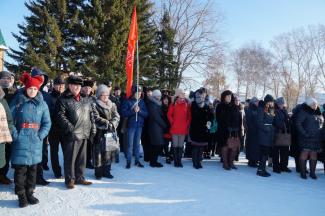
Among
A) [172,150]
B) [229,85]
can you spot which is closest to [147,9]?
[172,150]

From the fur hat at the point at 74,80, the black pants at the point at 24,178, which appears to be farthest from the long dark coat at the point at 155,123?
the black pants at the point at 24,178

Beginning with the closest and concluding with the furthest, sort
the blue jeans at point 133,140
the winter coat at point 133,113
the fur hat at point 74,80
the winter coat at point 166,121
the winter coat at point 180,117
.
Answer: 1. the fur hat at point 74,80
2. the blue jeans at point 133,140
3. the winter coat at point 133,113
4. the winter coat at point 180,117
5. the winter coat at point 166,121

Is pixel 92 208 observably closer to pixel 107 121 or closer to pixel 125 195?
pixel 125 195

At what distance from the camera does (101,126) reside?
6.84 meters

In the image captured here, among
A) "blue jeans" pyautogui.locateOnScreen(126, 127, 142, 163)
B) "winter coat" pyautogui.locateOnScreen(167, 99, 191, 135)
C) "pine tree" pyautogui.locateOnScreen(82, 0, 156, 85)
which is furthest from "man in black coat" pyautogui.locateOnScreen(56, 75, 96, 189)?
"pine tree" pyautogui.locateOnScreen(82, 0, 156, 85)

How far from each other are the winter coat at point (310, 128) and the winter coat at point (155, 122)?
3.32 metres

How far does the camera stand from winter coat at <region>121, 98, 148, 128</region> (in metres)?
8.30

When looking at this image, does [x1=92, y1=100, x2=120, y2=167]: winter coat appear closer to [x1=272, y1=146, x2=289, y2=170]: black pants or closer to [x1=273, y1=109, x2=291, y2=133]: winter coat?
[x1=273, y1=109, x2=291, y2=133]: winter coat

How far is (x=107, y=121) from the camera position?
271 inches

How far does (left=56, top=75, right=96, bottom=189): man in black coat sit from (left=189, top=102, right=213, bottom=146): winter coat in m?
3.20

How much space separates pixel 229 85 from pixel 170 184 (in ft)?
168

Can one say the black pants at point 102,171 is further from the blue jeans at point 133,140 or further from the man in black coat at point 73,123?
the blue jeans at point 133,140

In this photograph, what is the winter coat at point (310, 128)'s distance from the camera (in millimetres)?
8359

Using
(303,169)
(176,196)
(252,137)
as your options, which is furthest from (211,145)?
(176,196)
